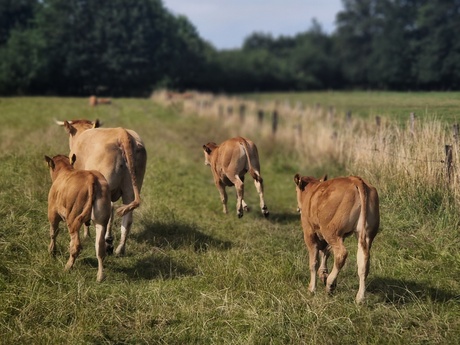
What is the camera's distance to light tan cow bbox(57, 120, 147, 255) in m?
7.83

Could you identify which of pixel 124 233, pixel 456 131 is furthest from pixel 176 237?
pixel 456 131

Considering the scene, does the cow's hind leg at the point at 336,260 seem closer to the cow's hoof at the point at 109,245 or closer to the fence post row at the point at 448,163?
the cow's hoof at the point at 109,245

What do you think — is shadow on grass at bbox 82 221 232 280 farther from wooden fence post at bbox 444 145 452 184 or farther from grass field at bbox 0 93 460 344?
wooden fence post at bbox 444 145 452 184

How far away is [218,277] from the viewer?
21.7 ft

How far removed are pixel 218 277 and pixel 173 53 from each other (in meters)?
57.1

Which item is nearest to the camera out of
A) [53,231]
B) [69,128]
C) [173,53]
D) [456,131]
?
[53,231]

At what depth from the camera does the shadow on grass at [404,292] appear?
618cm

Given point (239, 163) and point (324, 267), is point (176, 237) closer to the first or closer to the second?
point (239, 163)

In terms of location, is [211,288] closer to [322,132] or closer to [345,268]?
[345,268]

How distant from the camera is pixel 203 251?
810cm

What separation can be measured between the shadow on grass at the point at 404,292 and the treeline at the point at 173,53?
16050mm

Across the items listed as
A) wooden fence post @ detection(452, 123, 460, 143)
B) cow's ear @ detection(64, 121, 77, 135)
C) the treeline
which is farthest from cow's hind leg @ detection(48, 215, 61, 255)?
the treeline

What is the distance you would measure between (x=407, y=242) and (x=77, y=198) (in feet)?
15.7

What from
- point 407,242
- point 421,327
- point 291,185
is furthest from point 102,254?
point 291,185
